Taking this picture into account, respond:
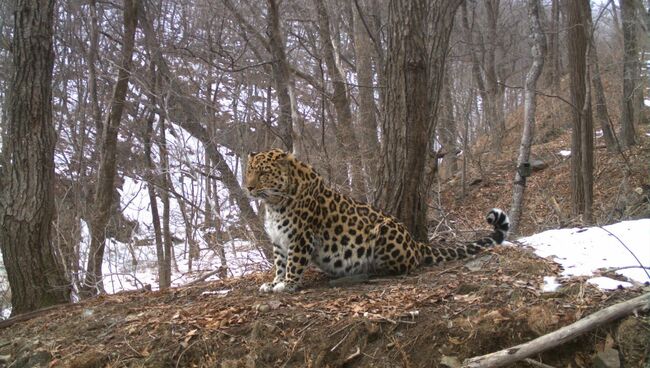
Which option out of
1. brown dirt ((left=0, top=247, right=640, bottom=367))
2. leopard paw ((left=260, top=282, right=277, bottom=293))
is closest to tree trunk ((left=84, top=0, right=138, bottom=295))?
brown dirt ((left=0, top=247, right=640, bottom=367))

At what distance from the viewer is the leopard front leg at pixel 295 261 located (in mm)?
6355

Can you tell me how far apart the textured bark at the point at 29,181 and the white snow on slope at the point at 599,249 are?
20.1 feet

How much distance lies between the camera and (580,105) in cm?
1264

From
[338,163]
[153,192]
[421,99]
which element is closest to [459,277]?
[421,99]

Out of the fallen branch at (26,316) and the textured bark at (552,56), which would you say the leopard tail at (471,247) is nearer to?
the fallen branch at (26,316)

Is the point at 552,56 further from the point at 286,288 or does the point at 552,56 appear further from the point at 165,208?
the point at 286,288

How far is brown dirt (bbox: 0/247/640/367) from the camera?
464 cm

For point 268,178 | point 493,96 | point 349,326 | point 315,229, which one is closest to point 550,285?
point 349,326

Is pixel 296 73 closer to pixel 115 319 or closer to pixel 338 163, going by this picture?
pixel 338 163

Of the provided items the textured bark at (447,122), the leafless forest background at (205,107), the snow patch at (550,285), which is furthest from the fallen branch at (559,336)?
the textured bark at (447,122)

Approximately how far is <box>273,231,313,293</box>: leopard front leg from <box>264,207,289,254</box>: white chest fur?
4.6 inches

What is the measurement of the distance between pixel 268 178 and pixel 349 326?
2125 mm

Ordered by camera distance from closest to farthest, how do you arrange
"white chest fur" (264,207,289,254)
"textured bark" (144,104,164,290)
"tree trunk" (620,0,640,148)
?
"white chest fur" (264,207,289,254)
"textured bark" (144,104,164,290)
"tree trunk" (620,0,640,148)

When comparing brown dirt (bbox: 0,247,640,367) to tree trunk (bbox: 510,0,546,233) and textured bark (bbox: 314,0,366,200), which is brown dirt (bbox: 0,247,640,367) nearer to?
tree trunk (bbox: 510,0,546,233)
